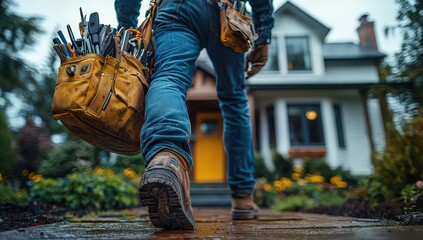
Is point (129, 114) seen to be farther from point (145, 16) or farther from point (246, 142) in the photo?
point (246, 142)

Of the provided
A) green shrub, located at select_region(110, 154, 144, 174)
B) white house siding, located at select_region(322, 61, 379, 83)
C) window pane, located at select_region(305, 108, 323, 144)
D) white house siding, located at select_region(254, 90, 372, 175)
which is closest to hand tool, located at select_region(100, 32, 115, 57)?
green shrub, located at select_region(110, 154, 144, 174)

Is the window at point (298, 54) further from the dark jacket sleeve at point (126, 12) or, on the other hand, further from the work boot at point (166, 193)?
the work boot at point (166, 193)

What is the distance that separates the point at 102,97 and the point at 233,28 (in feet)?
2.11

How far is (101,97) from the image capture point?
4.03 ft

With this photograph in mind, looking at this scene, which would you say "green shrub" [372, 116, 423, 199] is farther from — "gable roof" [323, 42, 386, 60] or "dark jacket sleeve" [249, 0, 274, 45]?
"gable roof" [323, 42, 386, 60]

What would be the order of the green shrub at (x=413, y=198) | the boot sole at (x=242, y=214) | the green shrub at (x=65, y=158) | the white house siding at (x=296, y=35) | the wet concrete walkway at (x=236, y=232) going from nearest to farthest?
the wet concrete walkway at (x=236, y=232) < the green shrub at (x=413, y=198) < the boot sole at (x=242, y=214) < the green shrub at (x=65, y=158) < the white house siding at (x=296, y=35)

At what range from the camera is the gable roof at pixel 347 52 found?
11669mm

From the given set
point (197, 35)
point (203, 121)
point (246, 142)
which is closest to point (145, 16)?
point (197, 35)

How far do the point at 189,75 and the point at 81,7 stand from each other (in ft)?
1.87

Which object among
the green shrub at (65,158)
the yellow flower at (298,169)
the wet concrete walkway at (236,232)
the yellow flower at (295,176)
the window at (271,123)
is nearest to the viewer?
the wet concrete walkway at (236,232)

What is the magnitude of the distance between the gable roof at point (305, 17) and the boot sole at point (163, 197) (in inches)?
466

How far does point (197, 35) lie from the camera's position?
61.4 inches

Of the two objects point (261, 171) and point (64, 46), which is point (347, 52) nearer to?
point (261, 171)

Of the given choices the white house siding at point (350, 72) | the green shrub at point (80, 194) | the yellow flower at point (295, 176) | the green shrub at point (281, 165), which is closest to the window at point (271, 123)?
the green shrub at point (281, 165)
